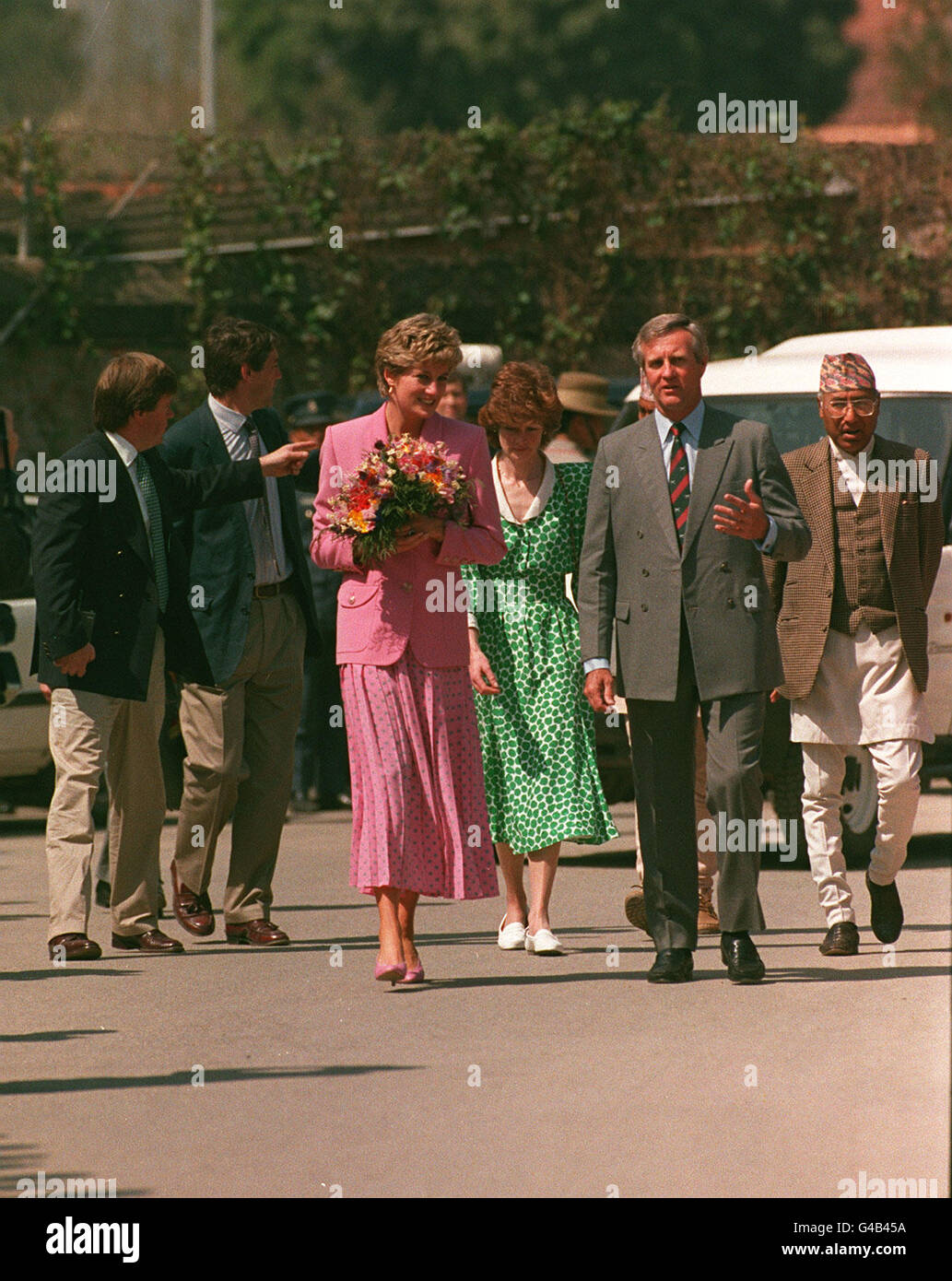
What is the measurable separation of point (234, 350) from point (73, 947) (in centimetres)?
235

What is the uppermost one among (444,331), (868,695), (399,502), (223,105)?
(223,105)

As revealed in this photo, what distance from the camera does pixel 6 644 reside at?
1284cm

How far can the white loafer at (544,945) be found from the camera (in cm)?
900

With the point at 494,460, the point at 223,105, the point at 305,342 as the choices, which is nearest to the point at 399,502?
the point at 494,460

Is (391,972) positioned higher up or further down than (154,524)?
further down

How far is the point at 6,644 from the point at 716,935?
491 cm

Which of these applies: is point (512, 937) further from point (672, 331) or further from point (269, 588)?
point (672, 331)

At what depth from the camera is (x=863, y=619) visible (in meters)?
8.88

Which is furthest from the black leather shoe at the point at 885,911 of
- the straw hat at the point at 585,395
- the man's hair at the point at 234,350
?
the straw hat at the point at 585,395

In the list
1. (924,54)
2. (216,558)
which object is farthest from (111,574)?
(924,54)

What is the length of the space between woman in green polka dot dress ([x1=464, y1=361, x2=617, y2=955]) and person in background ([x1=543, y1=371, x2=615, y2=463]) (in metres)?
4.97

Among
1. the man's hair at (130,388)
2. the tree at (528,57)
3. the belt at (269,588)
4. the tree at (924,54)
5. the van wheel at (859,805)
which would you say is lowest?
the van wheel at (859,805)

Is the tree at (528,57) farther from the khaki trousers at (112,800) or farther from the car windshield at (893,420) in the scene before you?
the khaki trousers at (112,800)
